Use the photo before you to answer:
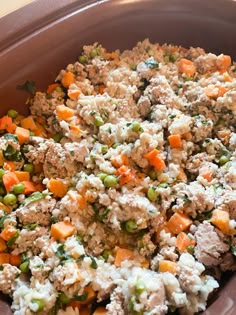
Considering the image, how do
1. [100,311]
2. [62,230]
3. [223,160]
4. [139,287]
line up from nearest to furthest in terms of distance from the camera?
1. [139,287]
2. [100,311]
3. [62,230]
4. [223,160]

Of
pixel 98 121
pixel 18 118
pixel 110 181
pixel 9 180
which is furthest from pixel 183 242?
pixel 18 118

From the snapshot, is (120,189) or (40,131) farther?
(40,131)

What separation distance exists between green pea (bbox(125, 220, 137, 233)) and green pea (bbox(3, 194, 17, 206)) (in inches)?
17.6

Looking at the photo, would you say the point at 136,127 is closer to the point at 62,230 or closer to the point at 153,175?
the point at 153,175

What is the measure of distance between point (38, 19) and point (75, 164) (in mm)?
689

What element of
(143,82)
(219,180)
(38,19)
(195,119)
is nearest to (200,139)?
(195,119)

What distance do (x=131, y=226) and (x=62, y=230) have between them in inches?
9.9

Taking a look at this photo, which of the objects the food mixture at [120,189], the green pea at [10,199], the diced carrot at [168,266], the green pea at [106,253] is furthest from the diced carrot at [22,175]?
the diced carrot at [168,266]

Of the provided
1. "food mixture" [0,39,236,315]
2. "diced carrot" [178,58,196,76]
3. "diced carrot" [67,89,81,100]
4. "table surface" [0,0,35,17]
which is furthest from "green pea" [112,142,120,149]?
"table surface" [0,0,35,17]

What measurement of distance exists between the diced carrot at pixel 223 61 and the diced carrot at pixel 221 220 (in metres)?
0.84

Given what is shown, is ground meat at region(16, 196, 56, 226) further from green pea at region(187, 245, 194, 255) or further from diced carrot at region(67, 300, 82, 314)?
green pea at region(187, 245, 194, 255)

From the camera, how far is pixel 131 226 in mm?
1910

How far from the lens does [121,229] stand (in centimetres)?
195

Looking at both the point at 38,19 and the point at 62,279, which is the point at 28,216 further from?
the point at 38,19
